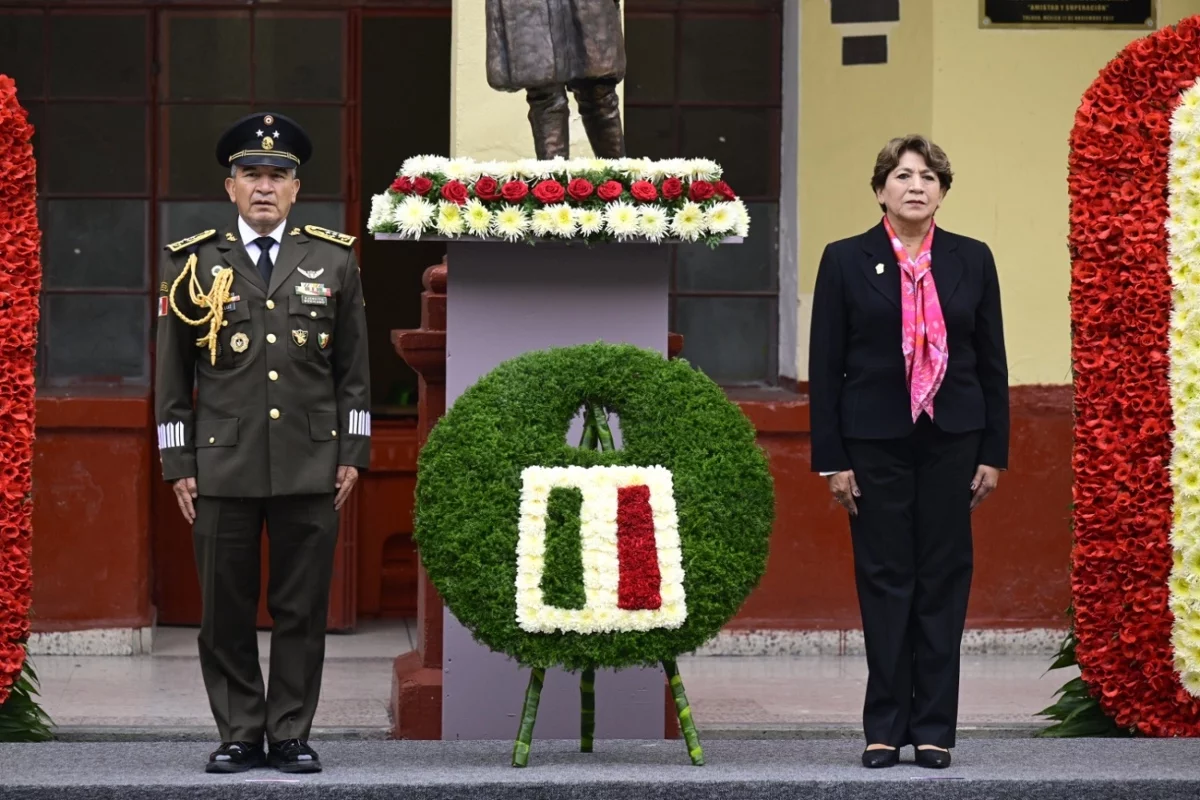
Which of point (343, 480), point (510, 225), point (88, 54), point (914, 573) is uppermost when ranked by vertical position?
point (88, 54)

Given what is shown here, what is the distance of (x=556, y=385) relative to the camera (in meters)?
6.21

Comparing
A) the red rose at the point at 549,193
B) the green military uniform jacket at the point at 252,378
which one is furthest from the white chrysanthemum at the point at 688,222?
the green military uniform jacket at the point at 252,378

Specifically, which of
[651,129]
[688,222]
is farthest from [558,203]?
[651,129]

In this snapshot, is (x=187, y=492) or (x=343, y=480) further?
(x=343, y=480)

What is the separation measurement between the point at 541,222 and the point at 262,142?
107cm

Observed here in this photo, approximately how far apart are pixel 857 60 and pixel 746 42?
0.59 meters

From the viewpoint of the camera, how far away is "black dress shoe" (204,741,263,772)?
19.4ft

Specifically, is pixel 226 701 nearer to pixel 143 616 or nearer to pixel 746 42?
pixel 143 616

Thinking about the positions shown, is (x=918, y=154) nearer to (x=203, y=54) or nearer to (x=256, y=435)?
(x=256, y=435)

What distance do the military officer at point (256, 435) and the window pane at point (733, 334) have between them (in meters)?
3.95

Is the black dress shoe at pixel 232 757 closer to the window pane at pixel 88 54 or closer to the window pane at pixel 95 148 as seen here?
the window pane at pixel 95 148

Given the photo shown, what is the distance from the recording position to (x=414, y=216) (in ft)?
21.8

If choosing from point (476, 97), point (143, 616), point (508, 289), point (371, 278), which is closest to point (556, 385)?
point (508, 289)

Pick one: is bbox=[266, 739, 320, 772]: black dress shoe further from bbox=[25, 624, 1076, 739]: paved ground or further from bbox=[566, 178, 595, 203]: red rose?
bbox=[566, 178, 595, 203]: red rose
